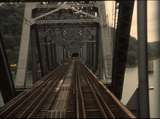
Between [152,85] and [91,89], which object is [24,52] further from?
[152,85]

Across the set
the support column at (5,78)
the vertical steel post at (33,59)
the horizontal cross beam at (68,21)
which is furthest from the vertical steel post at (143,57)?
the horizontal cross beam at (68,21)

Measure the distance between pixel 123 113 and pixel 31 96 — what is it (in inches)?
Answer: 487

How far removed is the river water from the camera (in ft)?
47.6

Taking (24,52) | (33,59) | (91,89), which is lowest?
(91,89)

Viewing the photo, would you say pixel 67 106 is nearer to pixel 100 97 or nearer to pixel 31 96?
pixel 100 97

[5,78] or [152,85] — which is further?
[5,78]

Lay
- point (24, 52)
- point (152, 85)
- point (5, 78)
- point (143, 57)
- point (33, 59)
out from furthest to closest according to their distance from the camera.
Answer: point (33, 59) < point (24, 52) < point (5, 78) < point (152, 85) < point (143, 57)

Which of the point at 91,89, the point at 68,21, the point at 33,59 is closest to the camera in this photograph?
the point at 91,89

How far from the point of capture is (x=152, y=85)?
57.5 ft

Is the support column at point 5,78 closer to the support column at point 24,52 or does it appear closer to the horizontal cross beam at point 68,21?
the support column at point 24,52

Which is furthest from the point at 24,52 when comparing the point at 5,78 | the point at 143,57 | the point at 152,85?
the point at 143,57

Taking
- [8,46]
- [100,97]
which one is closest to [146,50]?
[100,97]

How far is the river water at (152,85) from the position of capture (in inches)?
571

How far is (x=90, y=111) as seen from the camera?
71.3 feet
